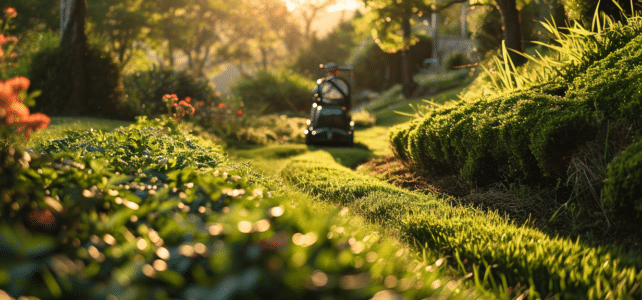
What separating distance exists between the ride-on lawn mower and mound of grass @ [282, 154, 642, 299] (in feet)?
17.0

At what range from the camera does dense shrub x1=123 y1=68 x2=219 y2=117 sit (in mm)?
12615

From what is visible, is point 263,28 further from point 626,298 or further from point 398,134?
point 626,298

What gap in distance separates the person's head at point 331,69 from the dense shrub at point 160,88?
4.07 m

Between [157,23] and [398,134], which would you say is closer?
[398,134]

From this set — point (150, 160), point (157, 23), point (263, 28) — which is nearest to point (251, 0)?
point (263, 28)

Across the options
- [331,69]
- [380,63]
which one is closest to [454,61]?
[380,63]

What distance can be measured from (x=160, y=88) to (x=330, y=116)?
7.10 meters

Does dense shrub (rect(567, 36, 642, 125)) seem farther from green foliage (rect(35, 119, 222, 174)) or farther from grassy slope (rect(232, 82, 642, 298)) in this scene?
green foliage (rect(35, 119, 222, 174))

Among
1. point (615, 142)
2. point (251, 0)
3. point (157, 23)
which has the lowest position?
point (615, 142)

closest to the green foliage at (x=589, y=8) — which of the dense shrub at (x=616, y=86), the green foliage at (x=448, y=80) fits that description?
the dense shrub at (x=616, y=86)

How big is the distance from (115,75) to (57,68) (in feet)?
4.41

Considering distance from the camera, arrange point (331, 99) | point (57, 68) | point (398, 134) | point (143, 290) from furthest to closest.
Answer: point (57, 68) < point (331, 99) < point (398, 134) < point (143, 290)

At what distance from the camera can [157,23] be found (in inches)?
1186

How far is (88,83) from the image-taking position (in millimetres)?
11281
